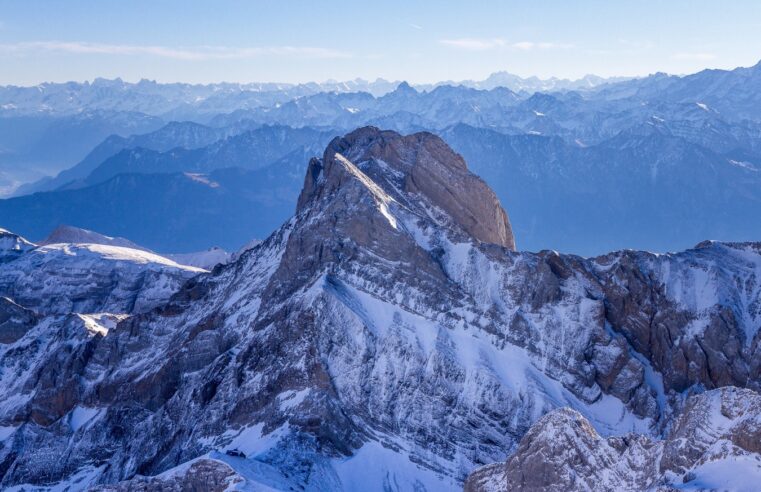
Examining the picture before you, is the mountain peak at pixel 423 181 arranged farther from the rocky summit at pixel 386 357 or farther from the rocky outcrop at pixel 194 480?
the rocky outcrop at pixel 194 480

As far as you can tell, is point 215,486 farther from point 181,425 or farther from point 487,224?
point 487,224

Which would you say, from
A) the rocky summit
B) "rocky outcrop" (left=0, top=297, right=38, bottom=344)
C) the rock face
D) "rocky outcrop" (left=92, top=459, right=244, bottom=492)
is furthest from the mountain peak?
the rock face

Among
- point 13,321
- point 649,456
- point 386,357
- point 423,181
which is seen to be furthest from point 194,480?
point 13,321

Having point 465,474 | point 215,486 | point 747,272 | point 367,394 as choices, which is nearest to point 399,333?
point 367,394

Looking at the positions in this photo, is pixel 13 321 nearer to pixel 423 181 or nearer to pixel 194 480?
pixel 423 181

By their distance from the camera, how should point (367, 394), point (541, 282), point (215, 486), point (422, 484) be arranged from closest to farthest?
point (215, 486), point (422, 484), point (367, 394), point (541, 282)

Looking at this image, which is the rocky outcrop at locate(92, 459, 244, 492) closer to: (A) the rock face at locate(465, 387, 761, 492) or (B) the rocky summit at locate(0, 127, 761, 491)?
(B) the rocky summit at locate(0, 127, 761, 491)
